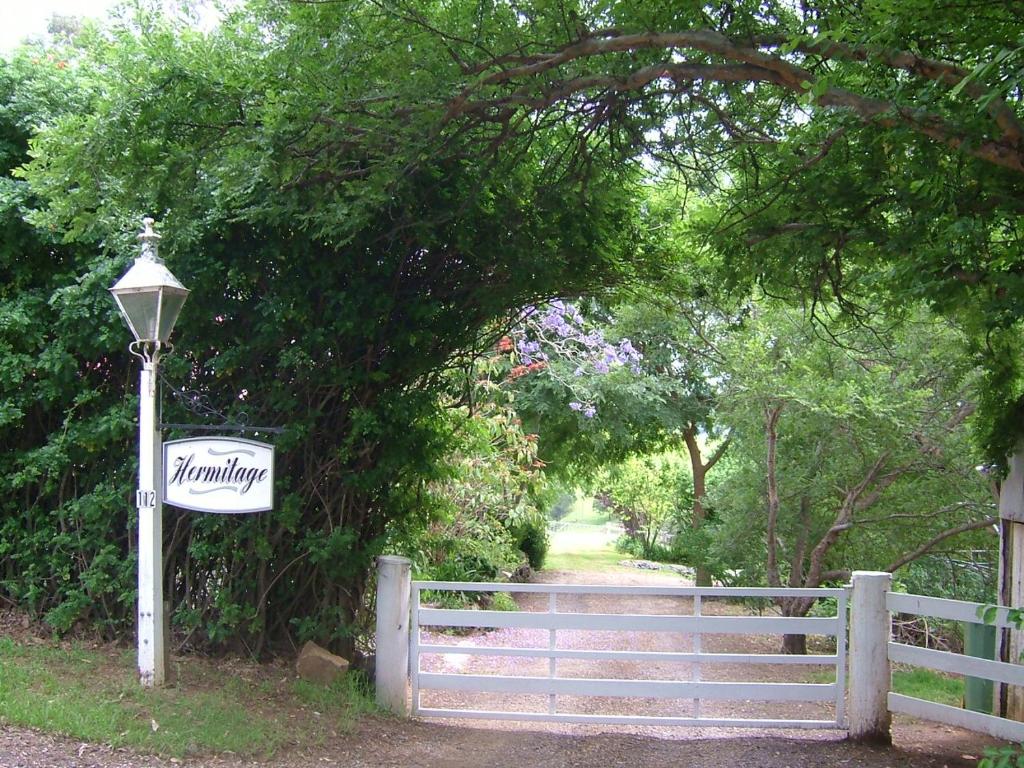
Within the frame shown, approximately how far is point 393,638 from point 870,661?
3.38 metres

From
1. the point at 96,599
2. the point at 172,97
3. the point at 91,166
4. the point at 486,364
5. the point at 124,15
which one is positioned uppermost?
the point at 124,15

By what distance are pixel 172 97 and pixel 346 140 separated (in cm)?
105

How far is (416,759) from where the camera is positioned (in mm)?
5488

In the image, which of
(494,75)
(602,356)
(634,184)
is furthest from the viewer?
(602,356)

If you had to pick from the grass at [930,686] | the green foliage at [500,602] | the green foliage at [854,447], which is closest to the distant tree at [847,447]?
the green foliage at [854,447]

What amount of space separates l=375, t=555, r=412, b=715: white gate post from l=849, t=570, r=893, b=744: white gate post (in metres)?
3.18

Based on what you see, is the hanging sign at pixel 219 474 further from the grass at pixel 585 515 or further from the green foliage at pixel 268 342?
the grass at pixel 585 515

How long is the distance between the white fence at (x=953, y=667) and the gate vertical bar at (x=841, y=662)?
0.98 feet

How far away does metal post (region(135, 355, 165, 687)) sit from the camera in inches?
215

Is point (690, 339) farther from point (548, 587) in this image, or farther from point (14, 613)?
point (14, 613)

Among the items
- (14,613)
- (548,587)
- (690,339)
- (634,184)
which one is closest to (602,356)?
(690,339)

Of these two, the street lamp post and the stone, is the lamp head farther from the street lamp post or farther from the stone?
the stone

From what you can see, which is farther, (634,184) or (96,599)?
(634,184)

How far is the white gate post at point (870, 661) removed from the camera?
6.11 meters
